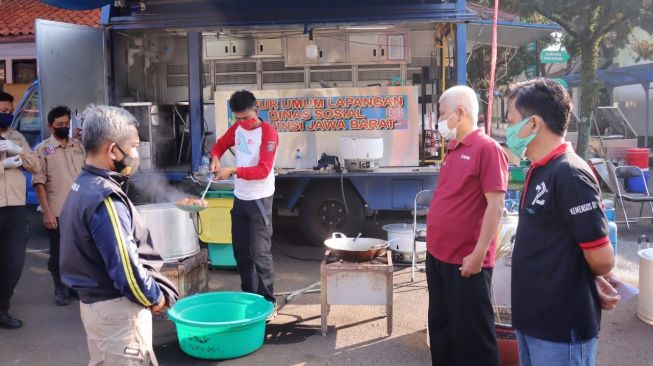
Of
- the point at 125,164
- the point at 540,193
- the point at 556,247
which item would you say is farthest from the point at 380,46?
the point at 556,247

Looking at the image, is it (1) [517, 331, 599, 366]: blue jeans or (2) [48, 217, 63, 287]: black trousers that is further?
(2) [48, 217, 63, 287]: black trousers

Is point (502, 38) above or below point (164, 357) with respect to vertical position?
above

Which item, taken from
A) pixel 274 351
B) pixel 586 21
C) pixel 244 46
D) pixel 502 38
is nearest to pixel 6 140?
pixel 274 351

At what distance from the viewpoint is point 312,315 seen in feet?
17.3

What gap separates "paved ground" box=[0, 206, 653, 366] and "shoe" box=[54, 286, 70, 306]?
87 mm

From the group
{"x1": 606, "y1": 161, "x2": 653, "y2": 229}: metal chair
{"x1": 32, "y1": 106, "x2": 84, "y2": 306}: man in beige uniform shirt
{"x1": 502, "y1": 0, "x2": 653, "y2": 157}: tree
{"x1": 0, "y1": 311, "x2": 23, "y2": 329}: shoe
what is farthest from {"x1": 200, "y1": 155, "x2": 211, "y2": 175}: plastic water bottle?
{"x1": 502, "y1": 0, "x2": 653, "y2": 157}: tree

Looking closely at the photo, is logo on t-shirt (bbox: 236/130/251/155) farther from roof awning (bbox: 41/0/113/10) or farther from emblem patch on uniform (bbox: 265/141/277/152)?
roof awning (bbox: 41/0/113/10)

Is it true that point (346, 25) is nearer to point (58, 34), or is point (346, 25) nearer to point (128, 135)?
point (58, 34)

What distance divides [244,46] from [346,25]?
8.94ft

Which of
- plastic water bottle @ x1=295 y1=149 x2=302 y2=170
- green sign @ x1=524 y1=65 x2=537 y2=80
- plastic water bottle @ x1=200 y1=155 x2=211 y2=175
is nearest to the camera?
plastic water bottle @ x1=200 y1=155 x2=211 y2=175

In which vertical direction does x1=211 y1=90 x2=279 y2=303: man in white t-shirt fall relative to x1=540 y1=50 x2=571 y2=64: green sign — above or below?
below

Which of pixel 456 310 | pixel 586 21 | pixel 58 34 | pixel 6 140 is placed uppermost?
pixel 586 21

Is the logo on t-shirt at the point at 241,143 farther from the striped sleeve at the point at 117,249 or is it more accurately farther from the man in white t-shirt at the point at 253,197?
the striped sleeve at the point at 117,249

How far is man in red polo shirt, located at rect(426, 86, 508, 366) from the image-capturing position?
3092 millimetres
